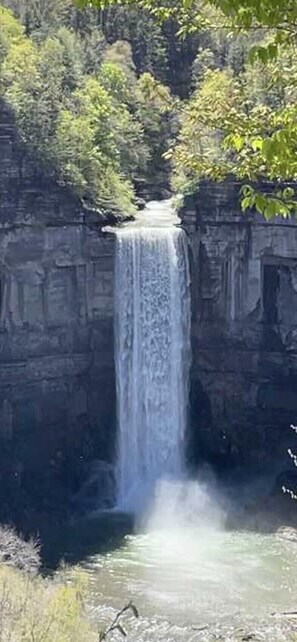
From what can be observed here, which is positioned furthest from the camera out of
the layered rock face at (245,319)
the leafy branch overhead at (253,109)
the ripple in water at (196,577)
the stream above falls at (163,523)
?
the layered rock face at (245,319)

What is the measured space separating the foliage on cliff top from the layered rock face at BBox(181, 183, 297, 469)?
3.85 m

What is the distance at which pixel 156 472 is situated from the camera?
4172 cm

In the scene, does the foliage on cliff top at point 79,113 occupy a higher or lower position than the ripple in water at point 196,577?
higher

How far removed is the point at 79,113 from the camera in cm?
4444

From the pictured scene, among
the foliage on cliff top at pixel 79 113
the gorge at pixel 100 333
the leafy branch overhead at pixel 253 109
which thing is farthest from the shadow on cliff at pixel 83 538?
the leafy branch overhead at pixel 253 109

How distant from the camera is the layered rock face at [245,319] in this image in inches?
1608

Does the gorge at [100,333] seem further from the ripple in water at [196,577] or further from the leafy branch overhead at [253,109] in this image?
the leafy branch overhead at [253,109]

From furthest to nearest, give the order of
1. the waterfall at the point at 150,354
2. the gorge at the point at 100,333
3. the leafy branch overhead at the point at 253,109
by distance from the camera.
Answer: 1. the waterfall at the point at 150,354
2. the gorge at the point at 100,333
3. the leafy branch overhead at the point at 253,109

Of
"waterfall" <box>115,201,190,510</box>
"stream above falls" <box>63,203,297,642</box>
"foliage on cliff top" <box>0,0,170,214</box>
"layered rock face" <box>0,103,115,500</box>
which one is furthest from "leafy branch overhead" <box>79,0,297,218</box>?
"foliage on cliff top" <box>0,0,170,214</box>

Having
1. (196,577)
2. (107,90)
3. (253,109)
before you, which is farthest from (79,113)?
(253,109)

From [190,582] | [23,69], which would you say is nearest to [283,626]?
[190,582]

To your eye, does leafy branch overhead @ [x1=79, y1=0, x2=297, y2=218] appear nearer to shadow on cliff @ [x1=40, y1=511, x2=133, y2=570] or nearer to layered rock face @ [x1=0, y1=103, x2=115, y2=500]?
shadow on cliff @ [x1=40, y1=511, x2=133, y2=570]

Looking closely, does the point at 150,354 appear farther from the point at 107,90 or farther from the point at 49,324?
the point at 107,90

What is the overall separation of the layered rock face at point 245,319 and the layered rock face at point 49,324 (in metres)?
3.75
